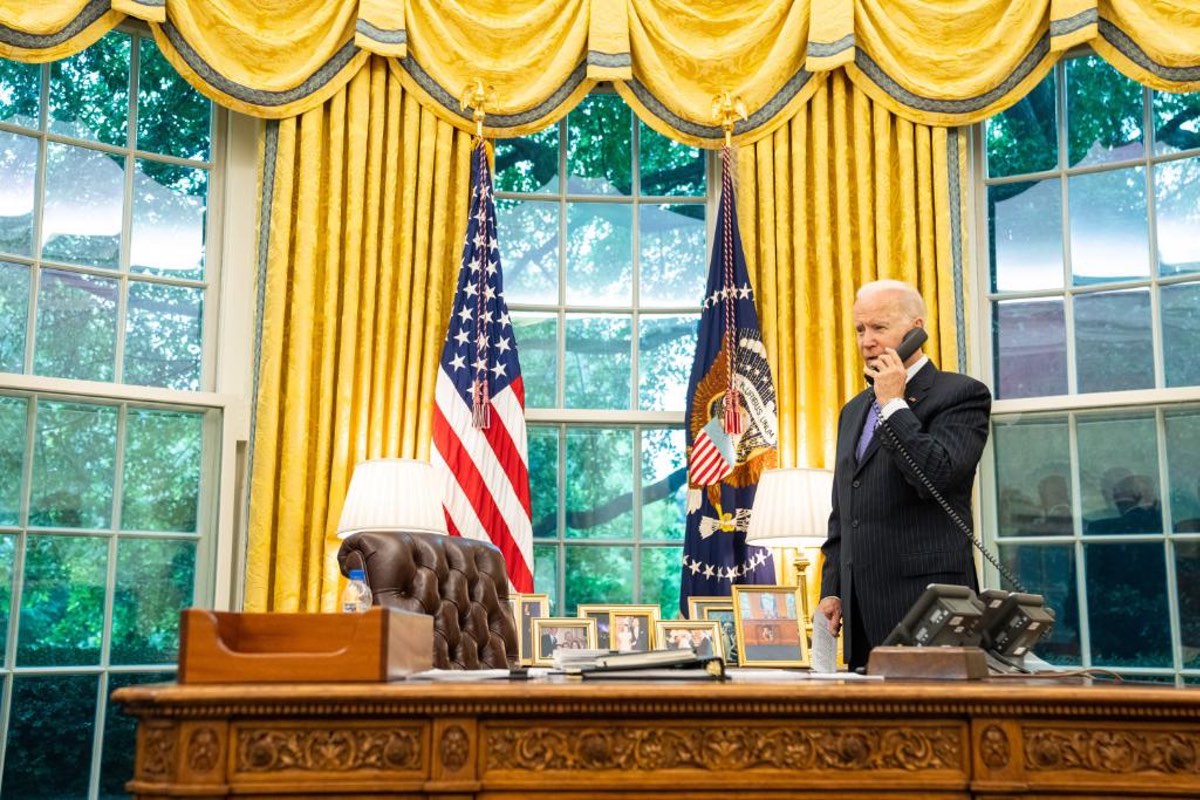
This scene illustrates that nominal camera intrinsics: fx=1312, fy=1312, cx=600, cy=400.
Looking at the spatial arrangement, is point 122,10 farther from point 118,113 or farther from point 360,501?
point 360,501

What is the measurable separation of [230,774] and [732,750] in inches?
26.0

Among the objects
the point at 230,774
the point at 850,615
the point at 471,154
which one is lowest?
the point at 230,774

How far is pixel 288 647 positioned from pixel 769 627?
7.83ft

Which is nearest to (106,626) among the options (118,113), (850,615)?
Answer: (118,113)

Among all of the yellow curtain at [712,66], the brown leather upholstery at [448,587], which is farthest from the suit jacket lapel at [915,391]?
the yellow curtain at [712,66]

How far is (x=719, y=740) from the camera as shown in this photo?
1.77m

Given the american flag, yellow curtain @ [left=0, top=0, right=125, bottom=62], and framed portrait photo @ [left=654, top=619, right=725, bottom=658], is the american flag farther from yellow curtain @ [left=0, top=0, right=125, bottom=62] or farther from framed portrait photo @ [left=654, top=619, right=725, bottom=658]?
yellow curtain @ [left=0, top=0, right=125, bottom=62]

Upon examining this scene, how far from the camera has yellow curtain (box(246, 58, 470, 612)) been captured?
4574mm

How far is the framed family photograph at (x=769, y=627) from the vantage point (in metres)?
3.97

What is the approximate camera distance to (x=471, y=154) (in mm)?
4980

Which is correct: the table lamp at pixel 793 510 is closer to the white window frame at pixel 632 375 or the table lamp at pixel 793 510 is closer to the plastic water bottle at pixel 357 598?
the white window frame at pixel 632 375

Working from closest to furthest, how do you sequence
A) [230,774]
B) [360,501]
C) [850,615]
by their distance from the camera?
[230,774] < [850,615] < [360,501]

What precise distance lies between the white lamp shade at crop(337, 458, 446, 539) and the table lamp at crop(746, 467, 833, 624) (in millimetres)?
1048

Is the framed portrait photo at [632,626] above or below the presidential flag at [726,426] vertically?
below
